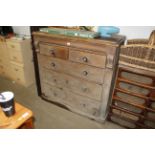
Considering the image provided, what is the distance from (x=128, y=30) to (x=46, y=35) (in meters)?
0.99

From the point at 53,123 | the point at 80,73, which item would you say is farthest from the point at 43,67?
the point at 53,123

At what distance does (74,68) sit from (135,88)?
710 mm

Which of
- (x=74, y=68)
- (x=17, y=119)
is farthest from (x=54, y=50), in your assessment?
(x=17, y=119)

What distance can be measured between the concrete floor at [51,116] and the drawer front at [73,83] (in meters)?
0.39

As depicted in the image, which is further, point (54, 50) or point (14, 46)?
point (14, 46)

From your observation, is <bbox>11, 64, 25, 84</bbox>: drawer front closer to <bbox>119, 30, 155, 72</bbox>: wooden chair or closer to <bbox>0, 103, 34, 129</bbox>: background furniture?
<bbox>0, 103, 34, 129</bbox>: background furniture

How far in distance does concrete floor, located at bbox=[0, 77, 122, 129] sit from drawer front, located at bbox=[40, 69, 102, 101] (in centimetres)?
39

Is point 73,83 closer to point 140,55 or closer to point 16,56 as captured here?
point 140,55

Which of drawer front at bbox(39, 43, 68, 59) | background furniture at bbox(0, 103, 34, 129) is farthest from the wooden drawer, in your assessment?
background furniture at bbox(0, 103, 34, 129)

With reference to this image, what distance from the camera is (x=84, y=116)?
1.90m

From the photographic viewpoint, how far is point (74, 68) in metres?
1.61

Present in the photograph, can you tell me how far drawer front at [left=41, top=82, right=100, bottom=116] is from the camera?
1751 millimetres

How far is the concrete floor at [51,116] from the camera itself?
5.78ft
